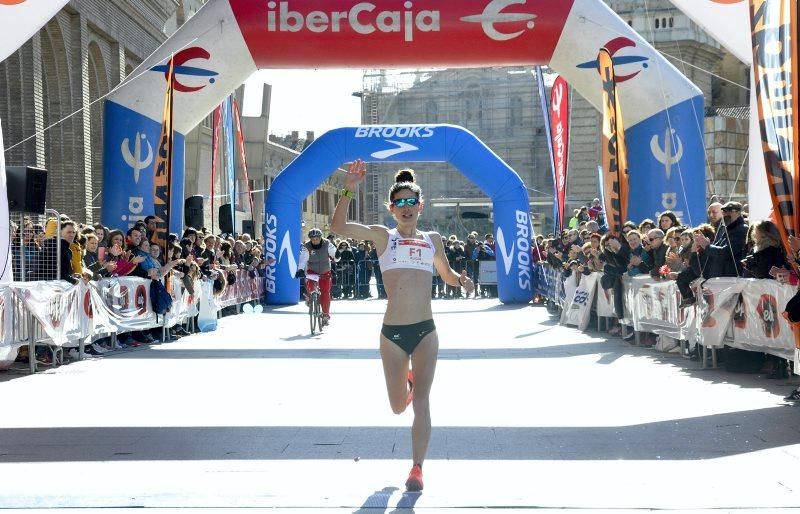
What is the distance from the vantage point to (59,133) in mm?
28453

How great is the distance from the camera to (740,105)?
5297cm

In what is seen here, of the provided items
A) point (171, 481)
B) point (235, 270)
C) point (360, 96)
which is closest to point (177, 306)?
point (235, 270)

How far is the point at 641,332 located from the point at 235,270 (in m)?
10.4

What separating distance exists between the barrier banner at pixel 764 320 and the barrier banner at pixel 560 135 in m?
11.3

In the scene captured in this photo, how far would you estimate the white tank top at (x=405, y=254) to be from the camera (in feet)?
22.0

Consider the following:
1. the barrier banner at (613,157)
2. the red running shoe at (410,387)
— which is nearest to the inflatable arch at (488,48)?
the barrier banner at (613,157)

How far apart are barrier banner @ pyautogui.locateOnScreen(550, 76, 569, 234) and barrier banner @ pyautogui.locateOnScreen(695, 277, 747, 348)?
34.1 ft

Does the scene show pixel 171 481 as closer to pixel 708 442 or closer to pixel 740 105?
pixel 708 442

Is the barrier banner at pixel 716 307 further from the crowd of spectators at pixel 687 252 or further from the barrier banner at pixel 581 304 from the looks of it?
the barrier banner at pixel 581 304

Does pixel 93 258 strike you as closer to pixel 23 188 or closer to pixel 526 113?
pixel 23 188

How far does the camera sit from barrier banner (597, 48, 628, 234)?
15695mm

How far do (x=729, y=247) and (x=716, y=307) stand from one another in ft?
2.16

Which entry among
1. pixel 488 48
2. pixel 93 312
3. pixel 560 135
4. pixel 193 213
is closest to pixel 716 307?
pixel 488 48

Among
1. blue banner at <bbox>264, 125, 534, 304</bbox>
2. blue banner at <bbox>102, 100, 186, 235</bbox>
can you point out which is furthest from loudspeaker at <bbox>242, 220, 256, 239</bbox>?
blue banner at <bbox>102, 100, 186, 235</bbox>
